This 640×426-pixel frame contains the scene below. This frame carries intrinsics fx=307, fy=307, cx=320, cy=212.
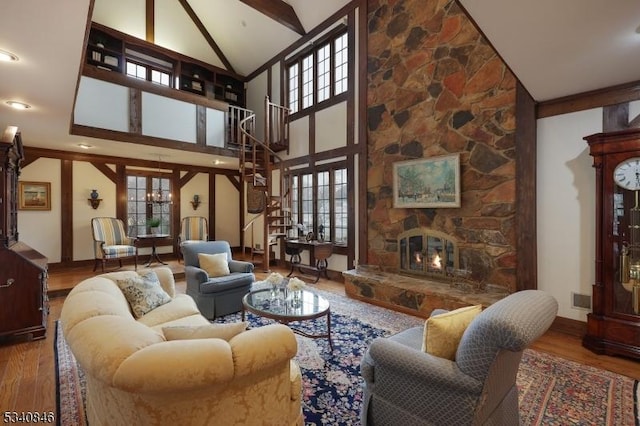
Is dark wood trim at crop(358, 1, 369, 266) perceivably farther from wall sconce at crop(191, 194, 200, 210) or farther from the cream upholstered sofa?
wall sconce at crop(191, 194, 200, 210)

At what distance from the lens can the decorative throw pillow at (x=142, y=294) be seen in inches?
99.7

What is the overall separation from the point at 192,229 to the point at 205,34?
16.6 feet

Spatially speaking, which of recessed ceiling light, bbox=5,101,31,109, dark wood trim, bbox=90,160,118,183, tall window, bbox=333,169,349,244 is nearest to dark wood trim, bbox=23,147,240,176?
dark wood trim, bbox=90,160,118,183

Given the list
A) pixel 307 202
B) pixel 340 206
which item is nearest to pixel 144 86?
pixel 307 202

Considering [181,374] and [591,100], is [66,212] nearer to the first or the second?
[181,374]

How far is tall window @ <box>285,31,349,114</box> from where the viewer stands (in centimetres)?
593

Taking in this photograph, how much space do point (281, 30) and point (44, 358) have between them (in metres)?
6.96

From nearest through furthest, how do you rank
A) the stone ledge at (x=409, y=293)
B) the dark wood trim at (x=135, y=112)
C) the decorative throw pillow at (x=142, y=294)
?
the decorative throw pillow at (x=142, y=294) < the stone ledge at (x=409, y=293) < the dark wood trim at (x=135, y=112)

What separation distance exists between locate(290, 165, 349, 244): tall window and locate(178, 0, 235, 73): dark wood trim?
4100 mm

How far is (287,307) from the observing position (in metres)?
2.83

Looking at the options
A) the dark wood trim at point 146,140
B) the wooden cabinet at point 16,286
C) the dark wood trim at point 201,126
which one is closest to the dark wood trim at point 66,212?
the dark wood trim at point 146,140

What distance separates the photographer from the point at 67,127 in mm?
4617

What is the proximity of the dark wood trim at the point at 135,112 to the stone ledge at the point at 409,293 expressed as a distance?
469 centimetres

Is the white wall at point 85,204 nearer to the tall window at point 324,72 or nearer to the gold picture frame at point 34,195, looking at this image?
the gold picture frame at point 34,195
